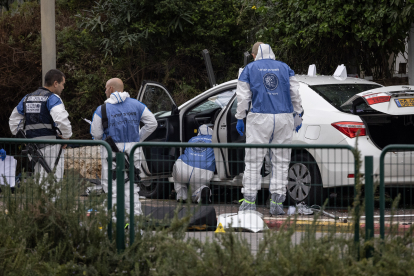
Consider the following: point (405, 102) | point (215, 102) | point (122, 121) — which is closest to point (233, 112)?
point (215, 102)

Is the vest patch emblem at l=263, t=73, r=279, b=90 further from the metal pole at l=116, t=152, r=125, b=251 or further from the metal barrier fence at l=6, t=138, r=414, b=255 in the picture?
the metal pole at l=116, t=152, r=125, b=251

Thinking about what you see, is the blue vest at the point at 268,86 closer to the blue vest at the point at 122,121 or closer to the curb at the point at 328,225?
the blue vest at the point at 122,121

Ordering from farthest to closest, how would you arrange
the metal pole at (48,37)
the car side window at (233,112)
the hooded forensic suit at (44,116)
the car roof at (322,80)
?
the metal pole at (48,37), the car side window at (233,112), the car roof at (322,80), the hooded forensic suit at (44,116)

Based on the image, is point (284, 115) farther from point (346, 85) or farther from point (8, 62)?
point (8, 62)

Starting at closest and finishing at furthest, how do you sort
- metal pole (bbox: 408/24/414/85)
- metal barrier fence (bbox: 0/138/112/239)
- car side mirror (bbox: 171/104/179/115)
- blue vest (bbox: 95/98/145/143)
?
1. metal barrier fence (bbox: 0/138/112/239)
2. blue vest (bbox: 95/98/145/143)
3. car side mirror (bbox: 171/104/179/115)
4. metal pole (bbox: 408/24/414/85)

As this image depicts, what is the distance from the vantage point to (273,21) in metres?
10.6

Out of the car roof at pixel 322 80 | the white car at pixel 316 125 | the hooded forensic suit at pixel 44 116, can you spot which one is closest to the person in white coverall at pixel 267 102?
the white car at pixel 316 125

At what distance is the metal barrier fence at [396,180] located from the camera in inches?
149

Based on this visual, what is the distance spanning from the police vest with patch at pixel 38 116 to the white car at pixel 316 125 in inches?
48.9

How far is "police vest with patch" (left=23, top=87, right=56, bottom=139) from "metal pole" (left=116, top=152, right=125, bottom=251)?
2516 millimetres

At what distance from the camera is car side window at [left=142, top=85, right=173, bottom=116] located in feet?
24.5

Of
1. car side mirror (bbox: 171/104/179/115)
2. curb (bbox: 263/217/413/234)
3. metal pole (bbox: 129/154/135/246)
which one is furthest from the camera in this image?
car side mirror (bbox: 171/104/179/115)

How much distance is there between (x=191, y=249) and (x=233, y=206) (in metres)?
0.90

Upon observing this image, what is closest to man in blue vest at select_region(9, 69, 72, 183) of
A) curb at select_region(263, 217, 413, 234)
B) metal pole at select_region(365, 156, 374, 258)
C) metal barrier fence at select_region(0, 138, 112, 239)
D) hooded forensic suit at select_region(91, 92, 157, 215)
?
hooded forensic suit at select_region(91, 92, 157, 215)
